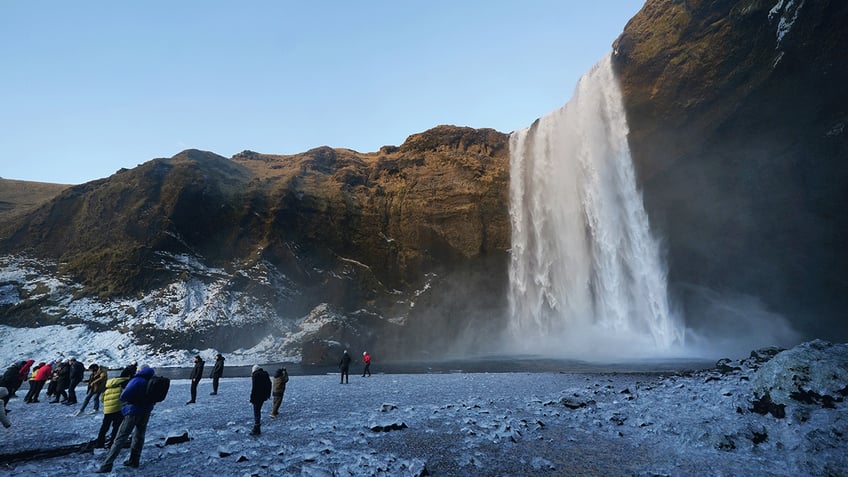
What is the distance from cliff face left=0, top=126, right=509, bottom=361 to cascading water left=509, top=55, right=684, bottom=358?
4.03 metres

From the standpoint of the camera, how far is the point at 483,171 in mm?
56562

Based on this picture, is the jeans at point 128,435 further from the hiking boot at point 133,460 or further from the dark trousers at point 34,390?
the dark trousers at point 34,390

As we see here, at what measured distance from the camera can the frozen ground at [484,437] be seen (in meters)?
7.20

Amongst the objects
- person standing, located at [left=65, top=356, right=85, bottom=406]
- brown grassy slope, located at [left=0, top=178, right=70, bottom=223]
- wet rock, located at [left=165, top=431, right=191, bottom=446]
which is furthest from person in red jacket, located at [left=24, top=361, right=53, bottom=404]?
brown grassy slope, located at [left=0, top=178, right=70, bottom=223]

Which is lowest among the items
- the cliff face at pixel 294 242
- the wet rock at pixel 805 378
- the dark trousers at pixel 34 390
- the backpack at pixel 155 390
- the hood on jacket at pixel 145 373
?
the dark trousers at pixel 34 390

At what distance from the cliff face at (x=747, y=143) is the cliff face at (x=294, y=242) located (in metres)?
20.7

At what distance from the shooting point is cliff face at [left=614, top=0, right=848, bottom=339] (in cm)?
2973

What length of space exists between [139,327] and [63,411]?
3720 centimetres

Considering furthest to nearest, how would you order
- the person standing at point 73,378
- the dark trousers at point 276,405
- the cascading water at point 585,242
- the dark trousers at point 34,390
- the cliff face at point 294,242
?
the cliff face at point 294,242 → the cascading water at point 585,242 → the dark trousers at point 34,390 → the person standing at point 73,378 → the dark trousers at point 276,405

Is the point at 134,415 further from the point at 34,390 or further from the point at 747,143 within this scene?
the point at 747,143

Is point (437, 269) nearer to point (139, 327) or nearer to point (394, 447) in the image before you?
point (139, 327)

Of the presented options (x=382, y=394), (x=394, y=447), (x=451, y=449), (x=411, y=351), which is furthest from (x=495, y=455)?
(x=411, y=351)

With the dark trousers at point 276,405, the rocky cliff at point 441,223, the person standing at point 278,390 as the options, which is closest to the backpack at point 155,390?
the person standing at point 278,390

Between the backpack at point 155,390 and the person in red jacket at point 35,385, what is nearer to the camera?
the backpack at point 155,390
